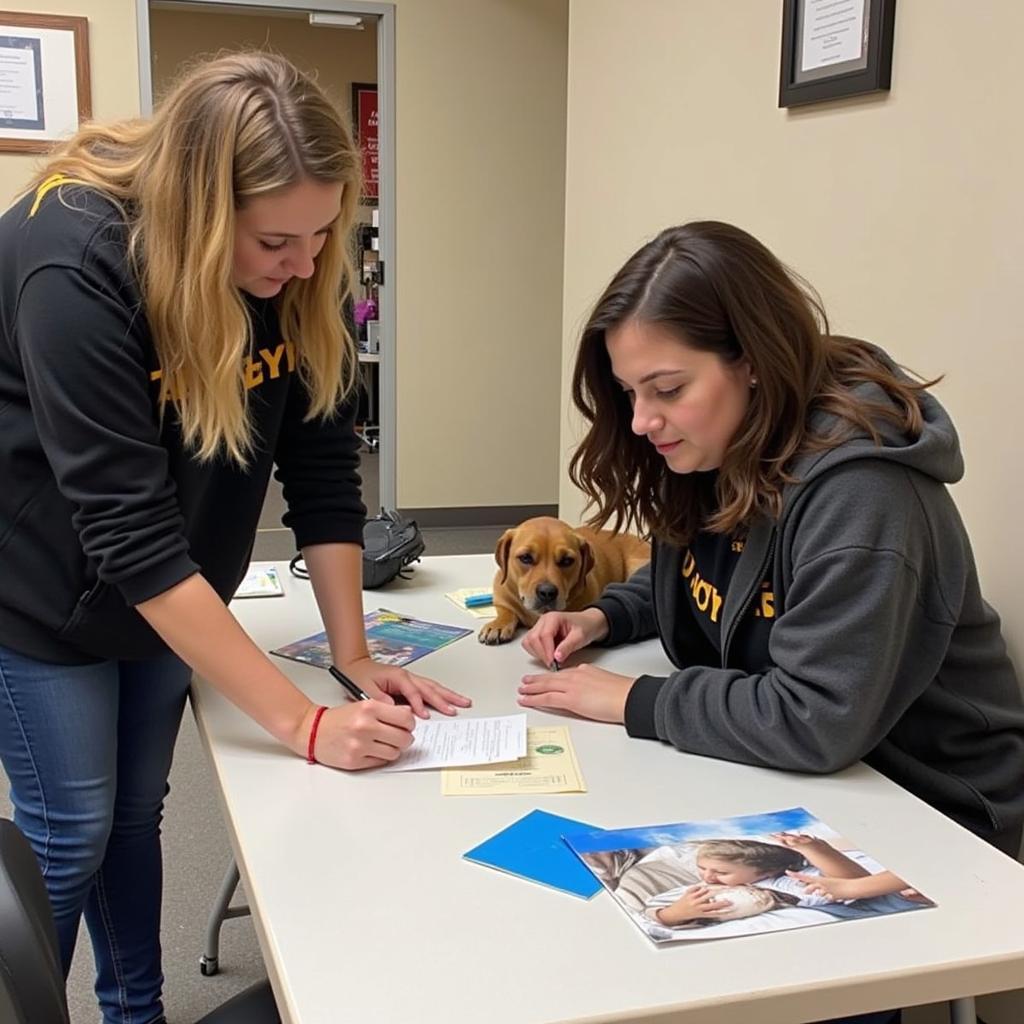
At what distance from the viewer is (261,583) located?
6.12ft

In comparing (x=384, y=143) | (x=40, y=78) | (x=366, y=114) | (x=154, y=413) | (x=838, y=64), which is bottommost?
(x=154, y=413)

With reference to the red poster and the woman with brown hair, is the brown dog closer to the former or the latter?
the woman with brown hair

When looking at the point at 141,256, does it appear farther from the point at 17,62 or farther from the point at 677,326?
the point at 17,62

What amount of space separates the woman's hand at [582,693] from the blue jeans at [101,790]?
0.47 meters

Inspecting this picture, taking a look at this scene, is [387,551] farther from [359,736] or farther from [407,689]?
[359,736]

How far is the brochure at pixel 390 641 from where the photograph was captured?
4.92ft

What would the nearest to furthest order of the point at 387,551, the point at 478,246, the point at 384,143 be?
1. the point at 387,551
2. the point at 384,143
3. the point at 478,246

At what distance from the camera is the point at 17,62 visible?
420 cm

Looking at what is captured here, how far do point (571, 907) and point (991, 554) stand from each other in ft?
3.03

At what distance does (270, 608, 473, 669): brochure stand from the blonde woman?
→ 0.33ft

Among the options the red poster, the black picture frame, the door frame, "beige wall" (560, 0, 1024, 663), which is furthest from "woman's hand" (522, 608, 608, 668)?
the red poster

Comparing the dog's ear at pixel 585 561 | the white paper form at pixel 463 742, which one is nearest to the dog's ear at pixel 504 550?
the dog's ear at pixel 585 561

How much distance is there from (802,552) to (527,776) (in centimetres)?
38

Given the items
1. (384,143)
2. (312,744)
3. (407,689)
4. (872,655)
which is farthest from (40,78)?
(872,655)
